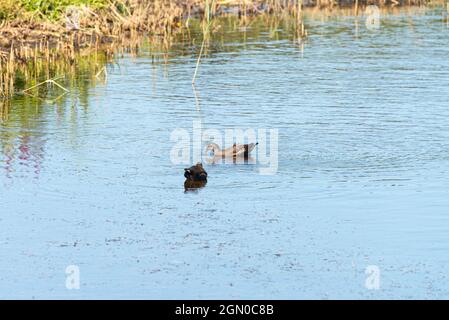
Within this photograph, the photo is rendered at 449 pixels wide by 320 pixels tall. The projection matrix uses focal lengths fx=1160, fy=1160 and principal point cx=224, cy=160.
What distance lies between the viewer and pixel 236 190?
45.2ft

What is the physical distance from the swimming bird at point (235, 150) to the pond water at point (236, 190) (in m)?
0.18

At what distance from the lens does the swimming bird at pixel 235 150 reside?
15.1 meters

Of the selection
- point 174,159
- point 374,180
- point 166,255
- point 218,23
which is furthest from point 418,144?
point 218,23

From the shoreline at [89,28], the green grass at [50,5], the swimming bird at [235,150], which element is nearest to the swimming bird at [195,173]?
the swimming bird at [235,150]

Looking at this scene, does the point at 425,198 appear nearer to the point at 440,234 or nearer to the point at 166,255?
the point at 440,234

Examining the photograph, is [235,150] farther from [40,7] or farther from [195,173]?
[40,7]

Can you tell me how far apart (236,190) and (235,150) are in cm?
136

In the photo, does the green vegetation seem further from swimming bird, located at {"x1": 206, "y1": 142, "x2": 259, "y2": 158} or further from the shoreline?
swimming bird, located at {"x1": 206, "y1": 142, "x2": 259, "y2": 158}

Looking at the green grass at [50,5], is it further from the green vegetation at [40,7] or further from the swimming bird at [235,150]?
the swimming bird at [235,150]

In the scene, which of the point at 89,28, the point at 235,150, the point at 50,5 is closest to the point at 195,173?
the point at 235,150

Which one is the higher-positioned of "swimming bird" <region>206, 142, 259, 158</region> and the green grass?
the green grass

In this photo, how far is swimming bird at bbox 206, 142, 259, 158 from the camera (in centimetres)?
1506

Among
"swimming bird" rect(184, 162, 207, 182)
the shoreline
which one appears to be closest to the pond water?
"swimming bird" rect(184, 162, 207, 182)

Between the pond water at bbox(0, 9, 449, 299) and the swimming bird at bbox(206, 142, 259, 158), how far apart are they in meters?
0.18
